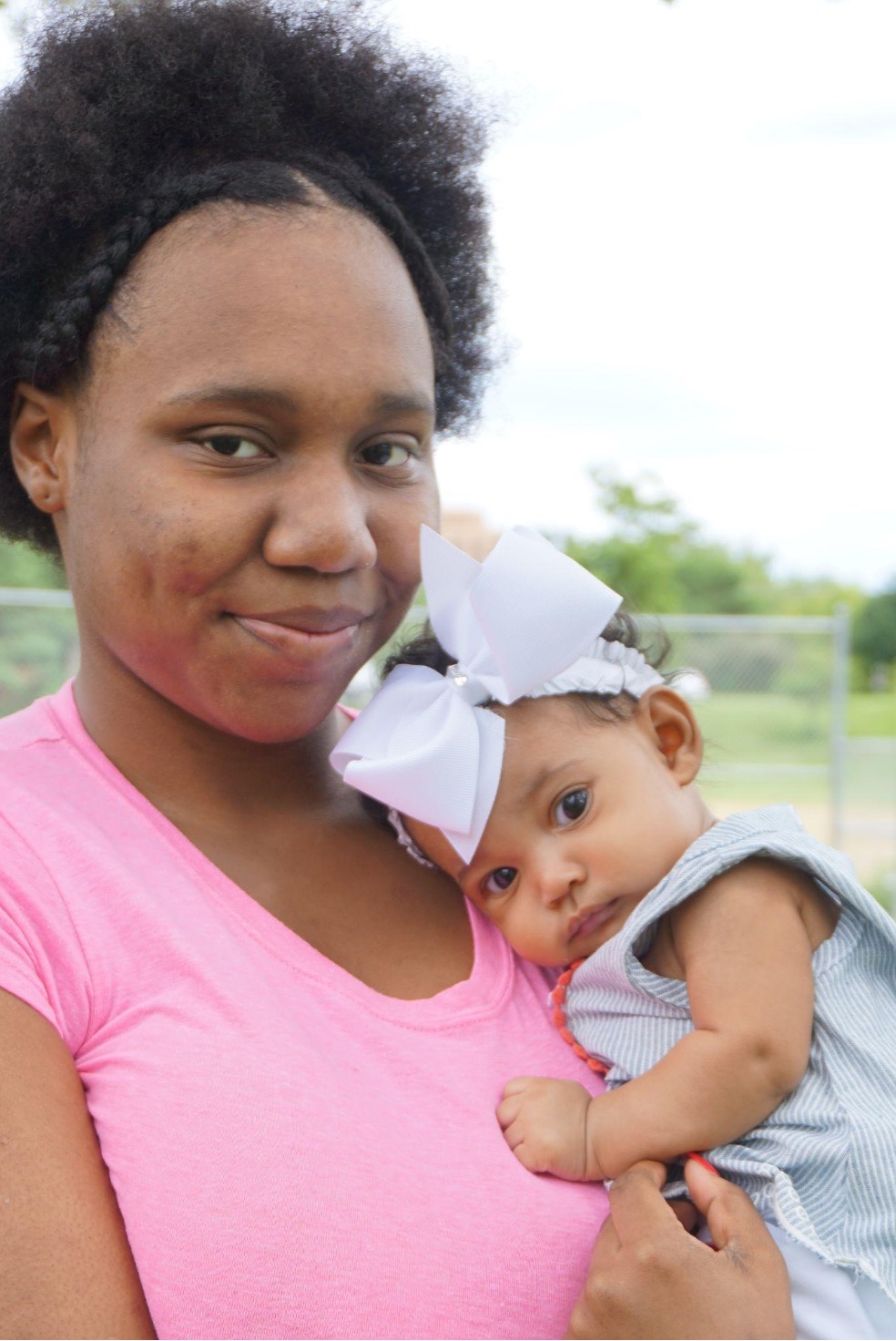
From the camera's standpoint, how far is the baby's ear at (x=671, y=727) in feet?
7.27

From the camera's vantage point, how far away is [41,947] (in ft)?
5.32

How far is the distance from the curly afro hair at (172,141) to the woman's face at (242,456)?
0.08 metres

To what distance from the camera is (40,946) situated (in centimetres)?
162

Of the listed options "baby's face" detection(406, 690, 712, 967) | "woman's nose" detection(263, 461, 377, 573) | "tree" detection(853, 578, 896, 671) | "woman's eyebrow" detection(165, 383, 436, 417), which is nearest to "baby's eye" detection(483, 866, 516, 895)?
"baby's face" detection(406, 690, 712, 967)

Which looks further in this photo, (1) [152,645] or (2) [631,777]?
(2) [631,777]

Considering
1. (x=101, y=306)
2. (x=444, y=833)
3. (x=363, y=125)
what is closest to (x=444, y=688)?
(x=444, y=833)

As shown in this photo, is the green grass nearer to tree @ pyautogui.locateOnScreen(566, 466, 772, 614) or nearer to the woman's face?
tree @ pyautogui.locateOnScreen(566, 466, 772, 614)

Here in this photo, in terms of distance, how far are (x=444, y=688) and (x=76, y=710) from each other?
0.59 metres

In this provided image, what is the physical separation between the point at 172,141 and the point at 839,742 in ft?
30.1

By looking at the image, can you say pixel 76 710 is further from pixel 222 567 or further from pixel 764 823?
pixel 764 823

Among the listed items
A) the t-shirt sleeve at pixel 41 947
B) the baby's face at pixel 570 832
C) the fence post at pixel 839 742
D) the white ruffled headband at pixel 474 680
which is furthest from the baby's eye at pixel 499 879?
the fence post at pixel 839 742

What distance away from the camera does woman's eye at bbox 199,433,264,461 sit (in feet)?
5.74

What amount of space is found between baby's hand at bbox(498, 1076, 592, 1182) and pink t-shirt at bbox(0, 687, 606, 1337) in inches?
0.9

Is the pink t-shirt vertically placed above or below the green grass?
above
